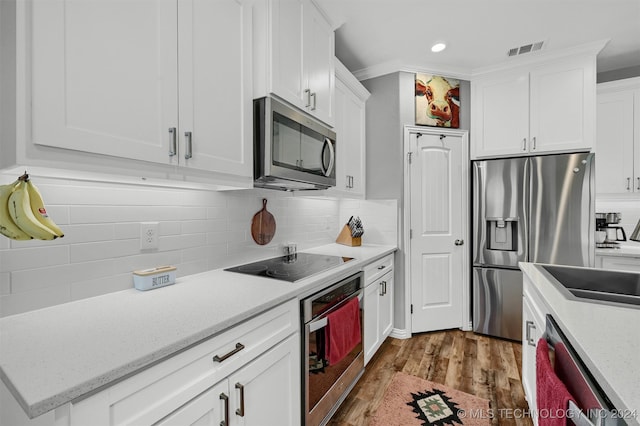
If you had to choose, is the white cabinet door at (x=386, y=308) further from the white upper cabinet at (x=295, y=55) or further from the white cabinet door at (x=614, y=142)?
the white cabinet door at (x=614, y=142)

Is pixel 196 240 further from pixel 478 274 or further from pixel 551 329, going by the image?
pixel 478 274

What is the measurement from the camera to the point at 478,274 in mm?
2857

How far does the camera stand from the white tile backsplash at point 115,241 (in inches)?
39.8

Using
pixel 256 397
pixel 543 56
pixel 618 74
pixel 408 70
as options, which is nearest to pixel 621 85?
pixel 618 74

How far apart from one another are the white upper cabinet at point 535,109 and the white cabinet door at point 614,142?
549 millimetres

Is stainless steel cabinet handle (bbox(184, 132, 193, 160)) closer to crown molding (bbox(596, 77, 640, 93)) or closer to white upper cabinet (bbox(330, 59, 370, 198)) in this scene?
white upper cabinet (bbox(330, 59, 370, 198))

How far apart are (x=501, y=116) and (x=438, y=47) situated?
917mm


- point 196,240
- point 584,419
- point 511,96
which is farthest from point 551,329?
point 511,96


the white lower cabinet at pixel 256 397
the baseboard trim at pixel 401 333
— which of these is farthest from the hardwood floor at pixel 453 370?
the white lower cabinet at pixel 256 397

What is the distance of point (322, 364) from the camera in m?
1.52

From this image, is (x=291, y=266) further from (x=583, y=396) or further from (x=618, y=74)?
(x=618, y=74)

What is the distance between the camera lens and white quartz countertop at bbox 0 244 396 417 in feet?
2.09

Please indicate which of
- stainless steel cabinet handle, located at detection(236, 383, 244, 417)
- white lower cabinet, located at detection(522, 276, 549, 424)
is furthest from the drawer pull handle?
white lower cabinet, located at detection(522, 276, 549, 424)

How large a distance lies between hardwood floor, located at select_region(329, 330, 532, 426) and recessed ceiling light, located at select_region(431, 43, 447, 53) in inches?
104
